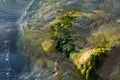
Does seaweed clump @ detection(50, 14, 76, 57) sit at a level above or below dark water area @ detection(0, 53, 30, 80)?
above

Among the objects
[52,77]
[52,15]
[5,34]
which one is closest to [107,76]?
[52,77]

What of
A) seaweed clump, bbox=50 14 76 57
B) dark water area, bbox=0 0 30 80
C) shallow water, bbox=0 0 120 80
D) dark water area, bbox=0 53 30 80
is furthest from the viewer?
dark water area, bbox=0 0 30 80

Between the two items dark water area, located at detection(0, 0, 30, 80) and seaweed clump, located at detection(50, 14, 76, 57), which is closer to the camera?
seaweed clump, located at detection(50, 14, 76, 57)

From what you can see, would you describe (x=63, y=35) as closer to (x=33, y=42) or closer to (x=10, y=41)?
(x=33, y=42)

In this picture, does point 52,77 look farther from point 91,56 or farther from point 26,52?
point 26,52

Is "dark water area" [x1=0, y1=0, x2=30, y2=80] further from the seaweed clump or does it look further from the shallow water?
the seaweed clump

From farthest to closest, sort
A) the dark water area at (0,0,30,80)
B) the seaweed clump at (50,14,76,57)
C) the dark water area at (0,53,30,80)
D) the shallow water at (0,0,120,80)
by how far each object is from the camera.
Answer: the dark water area at (0,0,30,80)
the dark water area at (0,53,30,80)
the seaweed clump at (50,14,76,57)
the shallow water at (0,0,120,80)

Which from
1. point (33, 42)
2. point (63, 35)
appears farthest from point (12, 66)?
point (63, 35)

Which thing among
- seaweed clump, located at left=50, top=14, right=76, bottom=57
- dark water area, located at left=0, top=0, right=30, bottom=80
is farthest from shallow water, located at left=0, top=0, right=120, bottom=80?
seaweed clump, located at left=50, top=14, right=76, bottom=57

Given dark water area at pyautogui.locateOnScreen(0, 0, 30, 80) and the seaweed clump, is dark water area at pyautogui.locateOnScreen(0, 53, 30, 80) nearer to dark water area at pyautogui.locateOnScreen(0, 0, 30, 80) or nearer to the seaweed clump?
dark water area at pyautogui.locateOnScreen(0, 0, 30, 80)

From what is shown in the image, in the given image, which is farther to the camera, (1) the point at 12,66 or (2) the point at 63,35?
(1) the point at 12,66

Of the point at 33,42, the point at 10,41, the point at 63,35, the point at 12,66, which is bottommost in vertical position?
the point at 12,66

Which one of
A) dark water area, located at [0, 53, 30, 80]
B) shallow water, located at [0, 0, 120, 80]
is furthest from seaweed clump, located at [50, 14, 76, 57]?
dark water area, located at [0, 53, 30, 80]

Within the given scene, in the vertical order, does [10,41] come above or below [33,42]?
below
